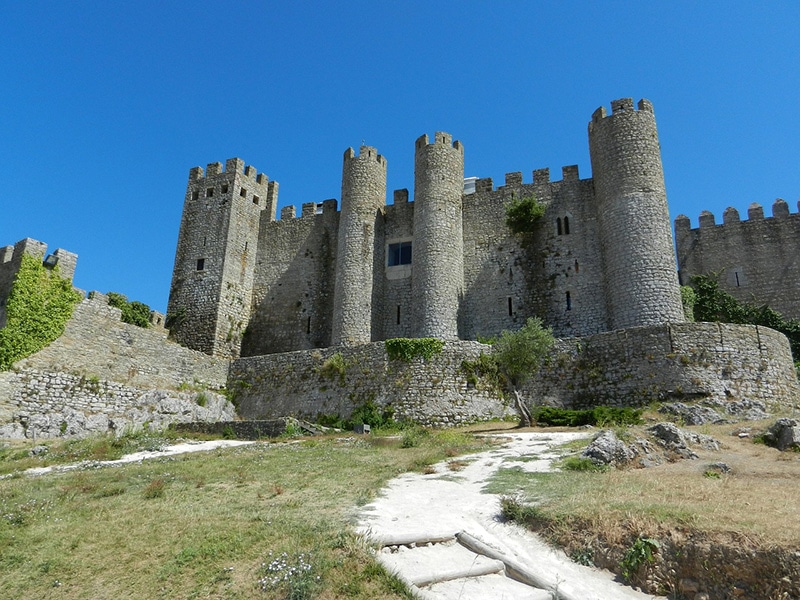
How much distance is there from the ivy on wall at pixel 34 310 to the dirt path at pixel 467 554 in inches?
629

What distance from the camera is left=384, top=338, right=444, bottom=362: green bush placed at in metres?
22.7

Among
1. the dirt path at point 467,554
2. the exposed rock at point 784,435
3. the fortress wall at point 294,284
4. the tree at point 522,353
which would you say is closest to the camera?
the dirt path at point 467,554

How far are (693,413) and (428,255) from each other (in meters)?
13.4

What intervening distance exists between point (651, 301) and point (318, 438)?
46.1ft

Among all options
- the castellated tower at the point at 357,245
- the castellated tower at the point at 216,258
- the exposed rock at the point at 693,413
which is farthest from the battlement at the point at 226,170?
the exposed rock at the point at 693,413

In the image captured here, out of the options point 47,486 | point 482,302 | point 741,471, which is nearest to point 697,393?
point 741,471

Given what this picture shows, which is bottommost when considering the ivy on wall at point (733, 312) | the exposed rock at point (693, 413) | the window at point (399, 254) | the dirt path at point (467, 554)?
the dirt path at point (467, 554)

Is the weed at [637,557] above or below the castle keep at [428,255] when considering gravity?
below

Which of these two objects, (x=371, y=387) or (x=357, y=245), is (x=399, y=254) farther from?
(x=371, y=387)

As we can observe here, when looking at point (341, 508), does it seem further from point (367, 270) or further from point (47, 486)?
point (367, 270)

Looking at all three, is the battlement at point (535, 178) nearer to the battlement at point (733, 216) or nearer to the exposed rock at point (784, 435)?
the battlement at point (733, 216)

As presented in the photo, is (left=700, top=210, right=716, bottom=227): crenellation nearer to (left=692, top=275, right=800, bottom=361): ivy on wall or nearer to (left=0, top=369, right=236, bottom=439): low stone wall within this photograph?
(left=692, top=275, right=800, bottom=361): ivy on wall

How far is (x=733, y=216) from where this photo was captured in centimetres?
3388

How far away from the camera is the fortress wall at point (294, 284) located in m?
31.1
